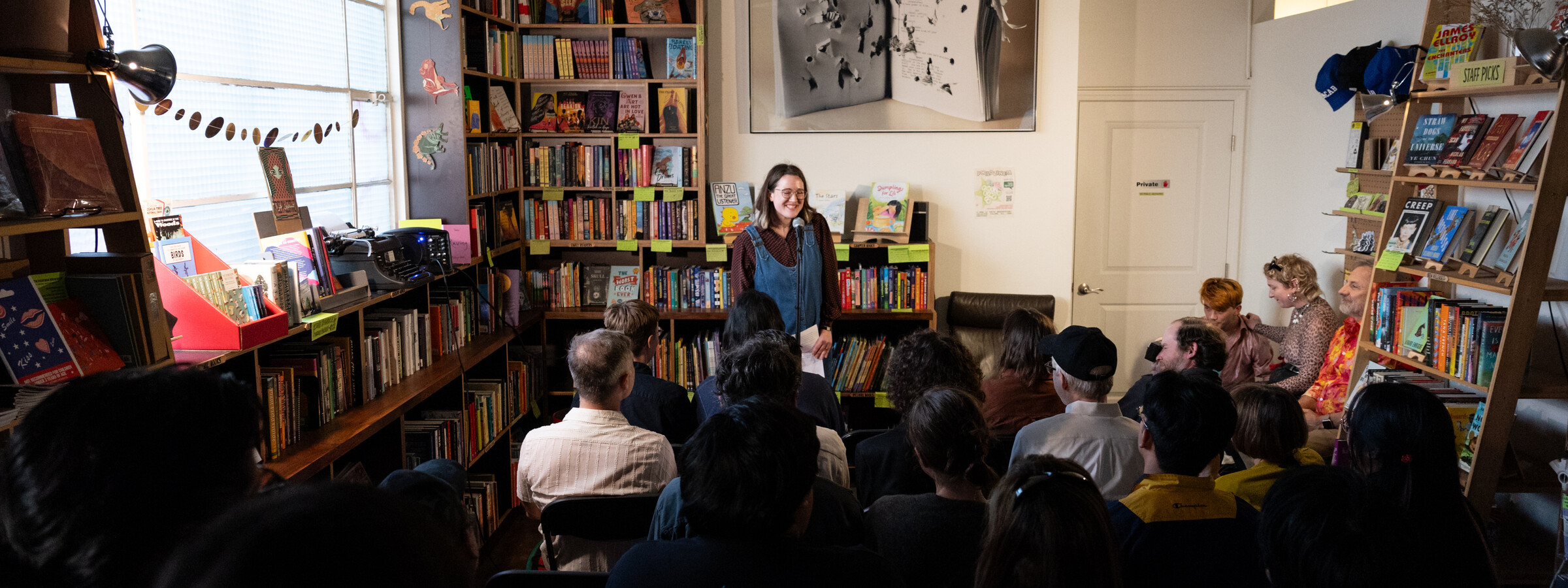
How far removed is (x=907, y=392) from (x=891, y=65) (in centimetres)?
258

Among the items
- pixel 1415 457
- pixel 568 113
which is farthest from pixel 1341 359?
pixel 568 113

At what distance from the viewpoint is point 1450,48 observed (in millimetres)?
3207

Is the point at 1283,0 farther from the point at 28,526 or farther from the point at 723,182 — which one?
the point at 28,526

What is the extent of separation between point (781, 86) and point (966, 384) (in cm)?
259

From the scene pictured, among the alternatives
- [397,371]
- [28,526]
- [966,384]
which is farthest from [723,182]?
[28,526]

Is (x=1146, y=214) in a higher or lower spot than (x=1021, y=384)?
higher

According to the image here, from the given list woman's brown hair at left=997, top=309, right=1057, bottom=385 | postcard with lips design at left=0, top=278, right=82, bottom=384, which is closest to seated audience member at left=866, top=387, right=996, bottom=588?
woman's brown hair at left=997, top=309, right=1057, bottom=385

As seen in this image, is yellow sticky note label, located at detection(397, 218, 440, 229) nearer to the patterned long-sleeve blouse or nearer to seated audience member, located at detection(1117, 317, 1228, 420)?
seated audience member, located at detection(1117, 317, 1228, 420)

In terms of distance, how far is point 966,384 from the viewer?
281 cm

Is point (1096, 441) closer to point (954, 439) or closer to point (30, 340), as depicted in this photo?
point (954, 439)

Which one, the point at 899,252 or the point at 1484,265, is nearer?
the point at 1484,265

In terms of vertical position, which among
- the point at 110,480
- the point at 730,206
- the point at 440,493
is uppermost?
the point at 730,206

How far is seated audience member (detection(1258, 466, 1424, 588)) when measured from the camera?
4.52 ft

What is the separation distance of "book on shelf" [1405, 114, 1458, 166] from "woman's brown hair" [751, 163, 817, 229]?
7.33ft
